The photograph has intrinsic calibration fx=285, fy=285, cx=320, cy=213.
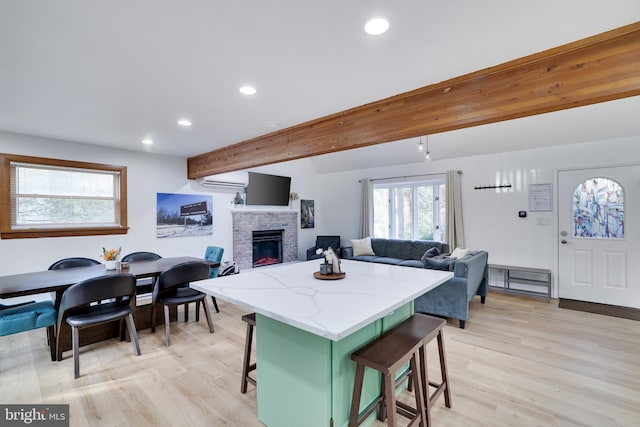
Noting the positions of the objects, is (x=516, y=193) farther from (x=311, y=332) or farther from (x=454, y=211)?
(x=311, y=332)

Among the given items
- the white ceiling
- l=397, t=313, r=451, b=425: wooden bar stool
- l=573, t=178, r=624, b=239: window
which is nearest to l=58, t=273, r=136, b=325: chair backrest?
the white ceiling

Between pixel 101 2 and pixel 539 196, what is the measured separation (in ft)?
Result: 19.1

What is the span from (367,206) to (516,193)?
115 inches

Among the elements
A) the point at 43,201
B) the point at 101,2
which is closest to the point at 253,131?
the point at 101,2

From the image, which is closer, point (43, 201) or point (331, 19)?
point (331, 19)

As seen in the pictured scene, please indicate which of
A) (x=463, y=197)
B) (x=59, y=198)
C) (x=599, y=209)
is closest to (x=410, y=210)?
(x=463, y=197)

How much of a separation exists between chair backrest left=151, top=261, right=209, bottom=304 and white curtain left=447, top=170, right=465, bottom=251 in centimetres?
438

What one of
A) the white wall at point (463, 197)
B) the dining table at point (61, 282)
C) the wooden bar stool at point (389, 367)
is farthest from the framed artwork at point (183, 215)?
the wooden bar stool at point (389, 367)

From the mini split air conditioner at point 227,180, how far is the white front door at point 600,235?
223 inches

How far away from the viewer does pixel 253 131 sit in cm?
354

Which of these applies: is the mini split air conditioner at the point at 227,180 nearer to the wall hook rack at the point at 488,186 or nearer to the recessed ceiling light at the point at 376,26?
the recessed ceiling light at the point at 376,26

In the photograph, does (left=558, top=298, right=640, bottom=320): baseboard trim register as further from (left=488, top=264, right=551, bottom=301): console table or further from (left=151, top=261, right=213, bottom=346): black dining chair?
(left=151, top=261, right=213, bottom=346): black dining chair

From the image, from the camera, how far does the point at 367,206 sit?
675 centimetres

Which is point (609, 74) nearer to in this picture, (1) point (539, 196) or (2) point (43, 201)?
(1) point (539, 196)
